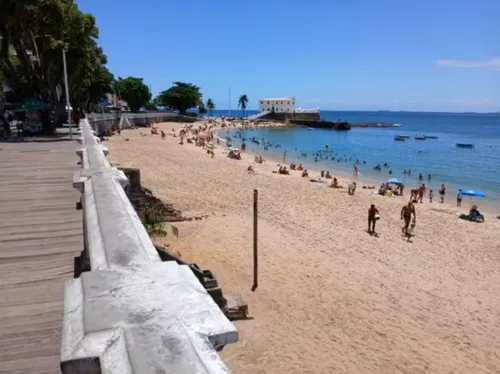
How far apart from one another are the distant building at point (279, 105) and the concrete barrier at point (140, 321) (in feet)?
390

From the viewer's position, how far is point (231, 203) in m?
18.7

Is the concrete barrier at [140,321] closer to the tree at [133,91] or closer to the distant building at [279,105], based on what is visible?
Answer: the tree at [133,91]

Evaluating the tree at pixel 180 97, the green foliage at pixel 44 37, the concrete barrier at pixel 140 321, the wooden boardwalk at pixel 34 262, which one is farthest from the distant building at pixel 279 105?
the concrete barrier at pixel 140 321

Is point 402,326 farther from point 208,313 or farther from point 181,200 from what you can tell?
point 181,200

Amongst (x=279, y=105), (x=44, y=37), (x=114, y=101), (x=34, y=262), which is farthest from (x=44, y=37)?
(x=279, y=105)

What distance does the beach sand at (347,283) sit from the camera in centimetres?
743

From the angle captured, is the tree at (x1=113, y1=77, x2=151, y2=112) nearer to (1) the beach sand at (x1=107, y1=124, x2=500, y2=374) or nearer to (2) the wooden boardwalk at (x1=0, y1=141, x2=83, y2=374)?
(1) the beach sand at (x1=107, y1=124, x2=500, y2=374)

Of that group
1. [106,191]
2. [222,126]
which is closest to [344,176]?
[106,191]

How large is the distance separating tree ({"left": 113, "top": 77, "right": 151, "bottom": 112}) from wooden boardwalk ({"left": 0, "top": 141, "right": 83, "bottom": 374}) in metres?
78.9

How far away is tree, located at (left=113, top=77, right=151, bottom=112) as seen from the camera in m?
81.2

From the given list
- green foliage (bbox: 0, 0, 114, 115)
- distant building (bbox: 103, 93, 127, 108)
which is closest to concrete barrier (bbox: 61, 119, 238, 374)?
green foliage (bbox: 0, 0, 114, 115)

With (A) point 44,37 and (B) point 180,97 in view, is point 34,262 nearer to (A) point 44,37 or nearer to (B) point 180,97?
(A) point 44,37

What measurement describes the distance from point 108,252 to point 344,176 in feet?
111

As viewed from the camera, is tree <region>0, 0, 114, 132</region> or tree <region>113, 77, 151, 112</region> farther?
tree <region>113, 77, 151, 112</region>
